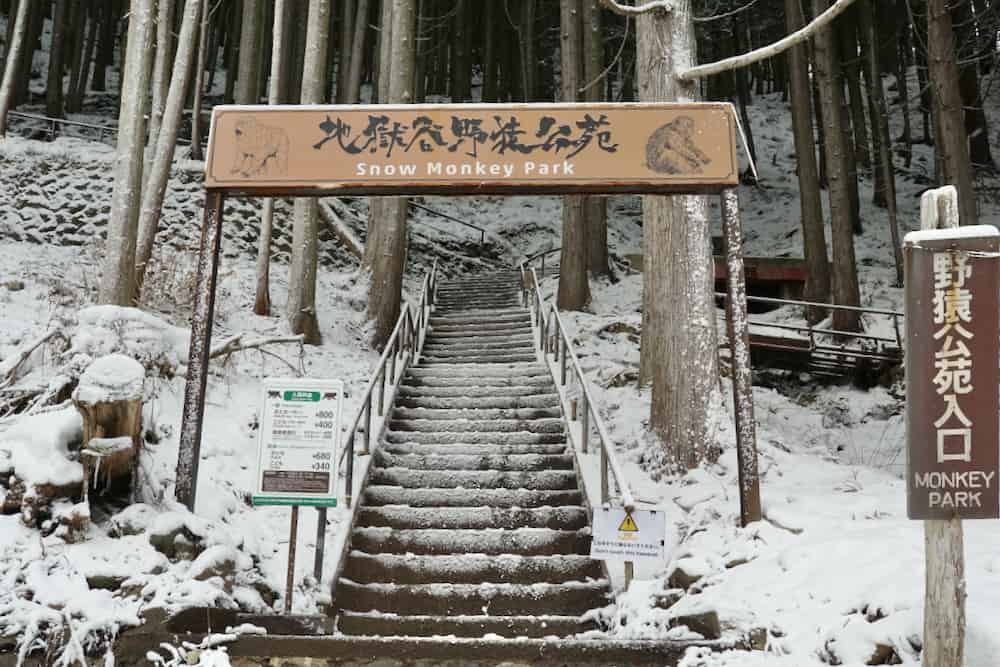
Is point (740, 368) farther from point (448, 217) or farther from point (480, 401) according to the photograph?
point (448, 217)

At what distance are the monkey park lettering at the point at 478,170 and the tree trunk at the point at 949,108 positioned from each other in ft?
31.9

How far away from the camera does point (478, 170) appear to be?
571 cm

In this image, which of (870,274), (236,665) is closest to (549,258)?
(870,274)

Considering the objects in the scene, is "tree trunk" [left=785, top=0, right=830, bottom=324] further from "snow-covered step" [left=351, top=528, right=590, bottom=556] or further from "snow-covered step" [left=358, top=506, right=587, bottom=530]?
"snow-covered step" [left=351, top=528, right=590, bottom=556]

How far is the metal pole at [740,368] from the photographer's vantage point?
555 centimetres

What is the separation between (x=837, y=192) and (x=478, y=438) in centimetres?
1004

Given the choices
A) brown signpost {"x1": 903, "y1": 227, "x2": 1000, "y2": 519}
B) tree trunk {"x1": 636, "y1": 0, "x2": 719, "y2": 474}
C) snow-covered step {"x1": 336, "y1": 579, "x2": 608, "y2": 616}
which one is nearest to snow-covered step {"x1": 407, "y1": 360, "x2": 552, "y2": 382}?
tree trunk {"x1": 636, "y1": 0, "x2": 719, "y2": 474}

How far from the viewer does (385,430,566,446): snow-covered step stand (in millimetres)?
8398

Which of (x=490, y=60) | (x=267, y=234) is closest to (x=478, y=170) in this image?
(x=267, y=234)

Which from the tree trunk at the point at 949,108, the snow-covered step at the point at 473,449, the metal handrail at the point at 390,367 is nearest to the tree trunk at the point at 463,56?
the metal handrail at the point at 390,367

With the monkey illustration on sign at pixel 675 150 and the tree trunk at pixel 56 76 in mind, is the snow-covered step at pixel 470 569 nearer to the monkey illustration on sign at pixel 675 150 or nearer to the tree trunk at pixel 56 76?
the monkey illustration on sign at pixel 675 150

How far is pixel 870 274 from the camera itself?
18.9 m

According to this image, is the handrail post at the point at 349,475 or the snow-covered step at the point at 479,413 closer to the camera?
the handrail post at the point at 349,475

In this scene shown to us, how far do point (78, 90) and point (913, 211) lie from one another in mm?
26238
